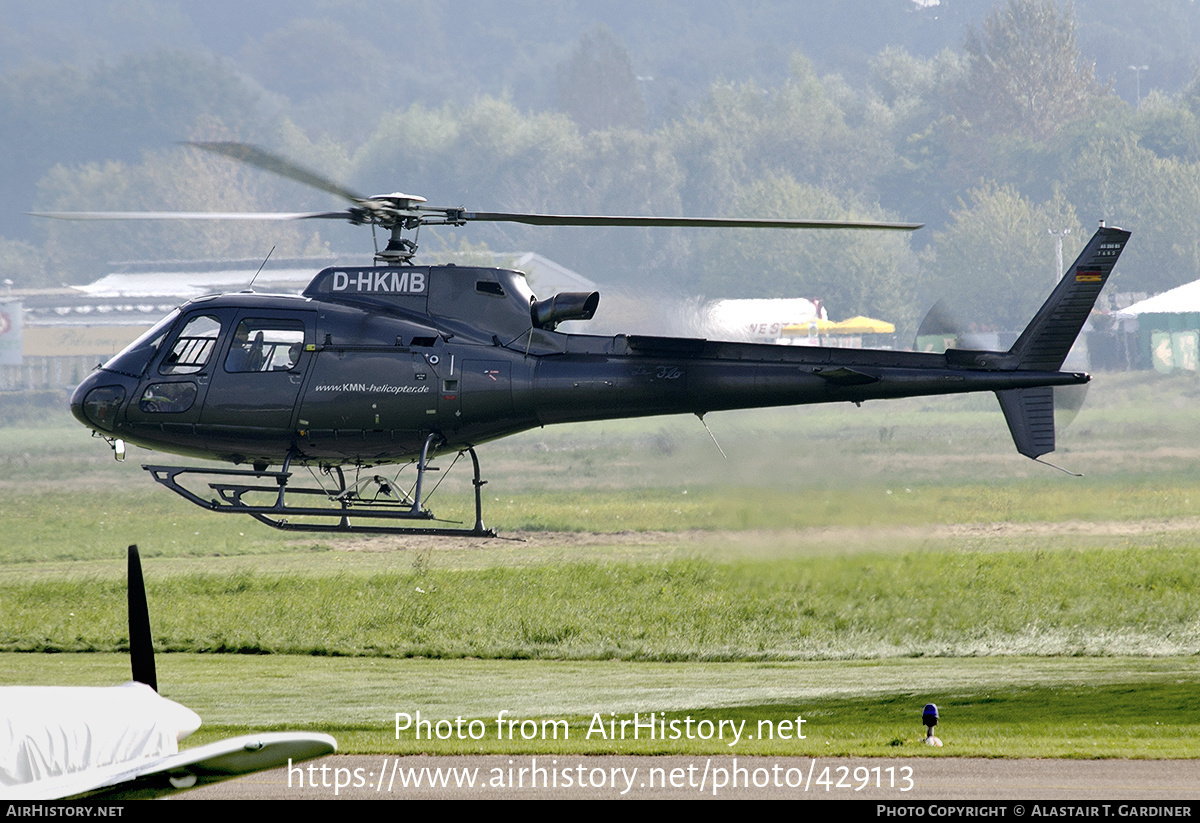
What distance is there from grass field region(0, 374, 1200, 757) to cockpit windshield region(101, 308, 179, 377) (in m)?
5.23

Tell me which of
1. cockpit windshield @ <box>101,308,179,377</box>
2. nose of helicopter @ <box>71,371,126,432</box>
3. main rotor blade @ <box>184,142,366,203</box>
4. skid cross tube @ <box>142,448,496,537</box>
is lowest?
skid cross tube @ <box>142,448,496,537</box>

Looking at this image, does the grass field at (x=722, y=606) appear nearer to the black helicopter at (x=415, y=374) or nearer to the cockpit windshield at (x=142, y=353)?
the black helicopter at (x=415, y=374)

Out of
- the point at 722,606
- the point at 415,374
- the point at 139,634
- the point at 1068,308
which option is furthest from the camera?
the point at 722,606

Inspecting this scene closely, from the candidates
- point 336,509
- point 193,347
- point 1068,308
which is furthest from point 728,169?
point 336,509

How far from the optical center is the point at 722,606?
99.0 feet

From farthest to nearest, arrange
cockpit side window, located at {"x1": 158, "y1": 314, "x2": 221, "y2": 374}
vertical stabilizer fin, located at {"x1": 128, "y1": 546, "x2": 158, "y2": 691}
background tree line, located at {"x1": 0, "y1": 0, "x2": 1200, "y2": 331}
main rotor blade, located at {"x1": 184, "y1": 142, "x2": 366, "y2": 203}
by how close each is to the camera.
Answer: background tree line, located at {"x1": 0, "y1": 0, "x2": 1200, "y2": 331}, cockpit side window, located at {"x1": 158, "y1": 314, "x2": 221, "y2": 374}, main rotor blade, located at {"x1": 184, "y1": 142, "x2": 366, "y2": 203}, vertical stabilizer fin, located at {"x1": 128, "y1": 546, "x2": 158, "y2": 691}

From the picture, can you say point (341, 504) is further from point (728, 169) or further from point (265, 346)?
point (728, 169)

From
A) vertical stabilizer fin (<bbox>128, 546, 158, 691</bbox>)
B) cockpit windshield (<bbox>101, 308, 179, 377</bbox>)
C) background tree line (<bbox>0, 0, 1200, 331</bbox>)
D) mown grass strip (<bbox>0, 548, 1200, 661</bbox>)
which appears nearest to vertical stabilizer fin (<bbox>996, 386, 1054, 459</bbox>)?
mown grass strip (<bbox>0, 548, 1200, 661</bbox>)

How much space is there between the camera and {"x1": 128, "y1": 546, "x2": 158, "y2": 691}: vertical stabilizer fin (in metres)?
12.8

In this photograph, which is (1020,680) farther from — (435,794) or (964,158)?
(964,158)

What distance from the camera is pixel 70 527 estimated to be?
4575 cm

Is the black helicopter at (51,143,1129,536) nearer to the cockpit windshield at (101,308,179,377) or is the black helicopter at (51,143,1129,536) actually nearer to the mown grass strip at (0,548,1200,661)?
the cockpit windshield at (101,308,179,377)

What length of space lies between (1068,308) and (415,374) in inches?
348
